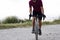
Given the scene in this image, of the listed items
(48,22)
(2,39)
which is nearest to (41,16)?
(2,39)

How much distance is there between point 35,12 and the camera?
11.4 metres

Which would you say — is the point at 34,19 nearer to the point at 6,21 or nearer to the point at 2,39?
the point at 2,39

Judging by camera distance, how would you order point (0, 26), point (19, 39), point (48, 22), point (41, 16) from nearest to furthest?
point (41, 16) < point (19, 39) < point (0, 26) < point (48, 22)

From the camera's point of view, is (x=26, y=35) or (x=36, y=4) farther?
(x=26, y=35)

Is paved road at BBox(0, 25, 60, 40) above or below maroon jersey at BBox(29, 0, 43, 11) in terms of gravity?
below

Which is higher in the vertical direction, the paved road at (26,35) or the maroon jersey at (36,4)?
the maroon jersey at (36,4)

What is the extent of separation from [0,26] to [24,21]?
411cm

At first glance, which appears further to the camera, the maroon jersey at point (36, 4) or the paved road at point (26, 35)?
the paved road at point (26, 35)

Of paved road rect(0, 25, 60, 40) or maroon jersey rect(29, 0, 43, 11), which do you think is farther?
paved road rect(0, 25, 60, 40)

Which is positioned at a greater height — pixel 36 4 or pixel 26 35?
pixel 36 4

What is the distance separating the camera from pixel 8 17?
22375 millimetres

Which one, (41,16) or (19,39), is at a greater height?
(41,16)

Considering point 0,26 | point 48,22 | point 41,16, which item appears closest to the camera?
point 41,16

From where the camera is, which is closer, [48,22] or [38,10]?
[38,10]
